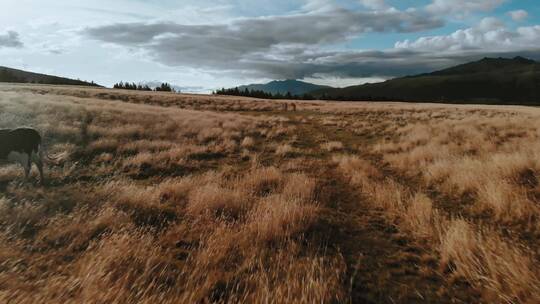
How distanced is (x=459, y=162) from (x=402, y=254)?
574cm

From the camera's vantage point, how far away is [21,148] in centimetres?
703

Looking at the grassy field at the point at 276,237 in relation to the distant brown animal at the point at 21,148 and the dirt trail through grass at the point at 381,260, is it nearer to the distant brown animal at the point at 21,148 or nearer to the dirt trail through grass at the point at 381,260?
the dirt trail through grass at the point at 381,260

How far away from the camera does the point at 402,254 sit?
4.16 meters

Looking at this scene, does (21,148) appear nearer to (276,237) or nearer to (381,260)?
(276,237)

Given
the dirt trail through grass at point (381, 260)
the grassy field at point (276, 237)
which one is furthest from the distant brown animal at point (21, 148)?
the dirt trail through grass at point (381, 260)

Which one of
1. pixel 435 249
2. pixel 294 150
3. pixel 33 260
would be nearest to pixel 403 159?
pixel 294 150

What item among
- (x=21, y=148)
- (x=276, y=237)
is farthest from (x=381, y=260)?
(x=21, y=148)

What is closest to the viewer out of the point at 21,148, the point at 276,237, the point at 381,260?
the point at 381,260

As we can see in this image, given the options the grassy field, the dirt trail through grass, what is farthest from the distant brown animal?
the dirt trail through grass

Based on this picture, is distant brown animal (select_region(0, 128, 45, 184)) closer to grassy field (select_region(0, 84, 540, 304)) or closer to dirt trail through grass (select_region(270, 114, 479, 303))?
grassy field (select_region(0, 84, 540, 304))

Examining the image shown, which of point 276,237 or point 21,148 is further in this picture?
point 21,148

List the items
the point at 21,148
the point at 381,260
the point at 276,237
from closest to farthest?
1. the point at 381,260
2. the point at 276,237
3. the point at 21,148

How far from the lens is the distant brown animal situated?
270 inches

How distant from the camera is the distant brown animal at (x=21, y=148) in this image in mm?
6867
